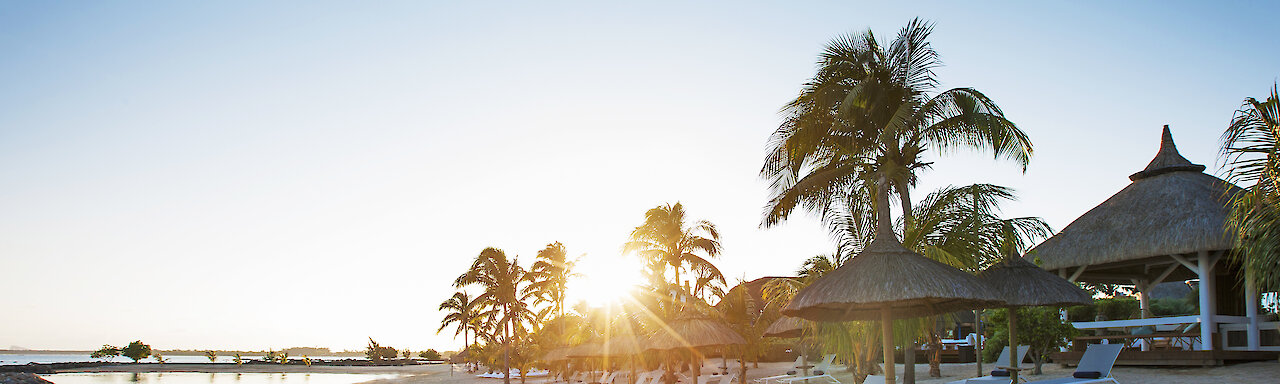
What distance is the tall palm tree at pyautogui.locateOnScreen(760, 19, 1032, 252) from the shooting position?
1152cm

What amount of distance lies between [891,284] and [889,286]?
0.13ft

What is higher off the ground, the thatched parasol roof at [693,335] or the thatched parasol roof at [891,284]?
the thatched parasol roof at [891,284]

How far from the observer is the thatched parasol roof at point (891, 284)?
880 cm

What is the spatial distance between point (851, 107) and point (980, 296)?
374 cm

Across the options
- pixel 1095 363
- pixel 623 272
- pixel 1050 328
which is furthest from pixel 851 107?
pixel 623 272

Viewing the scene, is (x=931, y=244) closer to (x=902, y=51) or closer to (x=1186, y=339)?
(x=902, y=51)

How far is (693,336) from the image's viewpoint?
1617cm

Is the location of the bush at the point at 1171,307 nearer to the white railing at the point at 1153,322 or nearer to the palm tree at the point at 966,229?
the white railing at the point at 1153,322

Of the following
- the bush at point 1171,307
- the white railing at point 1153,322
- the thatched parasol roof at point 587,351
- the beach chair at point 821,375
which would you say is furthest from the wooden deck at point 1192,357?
the bush at point 1171,307

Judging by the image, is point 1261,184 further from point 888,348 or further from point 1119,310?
point 1119,310

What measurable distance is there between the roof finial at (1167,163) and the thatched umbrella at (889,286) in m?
10.1

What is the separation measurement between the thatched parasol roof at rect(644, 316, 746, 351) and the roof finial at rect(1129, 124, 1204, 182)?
374 inches

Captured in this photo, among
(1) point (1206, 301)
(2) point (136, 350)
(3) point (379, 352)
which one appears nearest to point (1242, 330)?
(1) point (1206, 301)

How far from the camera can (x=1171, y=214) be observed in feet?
50.8
